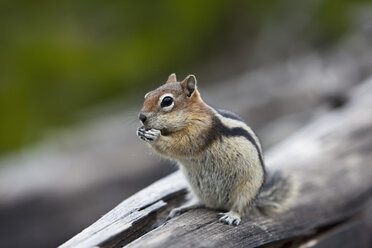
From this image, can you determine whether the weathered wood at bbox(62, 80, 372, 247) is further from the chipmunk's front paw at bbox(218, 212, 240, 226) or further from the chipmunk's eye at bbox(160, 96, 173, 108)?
the chipmunk's eye at bbox(160, 96, 173, 108)

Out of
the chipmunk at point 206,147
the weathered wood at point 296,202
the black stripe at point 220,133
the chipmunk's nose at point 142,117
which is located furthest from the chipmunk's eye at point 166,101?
the weathered wood at point 296,202

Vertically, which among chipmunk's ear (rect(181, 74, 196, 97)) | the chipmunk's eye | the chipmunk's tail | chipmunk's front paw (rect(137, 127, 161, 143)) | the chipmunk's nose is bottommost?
the chipmunk's tail

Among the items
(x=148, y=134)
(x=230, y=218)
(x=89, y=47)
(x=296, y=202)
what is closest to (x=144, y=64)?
(x=89, y=47)

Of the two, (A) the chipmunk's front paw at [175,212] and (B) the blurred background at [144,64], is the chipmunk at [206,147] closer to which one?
(A) the chipmunk's front paw at [175,212]

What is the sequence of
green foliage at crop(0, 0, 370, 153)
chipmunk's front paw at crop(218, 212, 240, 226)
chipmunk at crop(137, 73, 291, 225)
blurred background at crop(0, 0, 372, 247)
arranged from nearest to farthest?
chipmunk's front paw at crop(218, 212, 240, 226)
chipmunk at crop(137, 73, 291, 225)
blurred background at crop(0, 0, 372, 247)
green foliage at crop(0, 0, 370, 153)

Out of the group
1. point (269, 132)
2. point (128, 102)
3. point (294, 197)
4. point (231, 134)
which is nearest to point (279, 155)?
point (294, 197)

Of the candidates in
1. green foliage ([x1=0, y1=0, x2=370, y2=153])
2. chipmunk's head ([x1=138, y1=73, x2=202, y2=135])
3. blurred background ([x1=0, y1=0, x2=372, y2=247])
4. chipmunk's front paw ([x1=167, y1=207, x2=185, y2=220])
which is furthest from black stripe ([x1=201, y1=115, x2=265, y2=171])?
green foliage ([x1=0, y1=0, x2=370, y2=153])

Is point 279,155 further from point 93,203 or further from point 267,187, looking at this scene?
point 93,203
